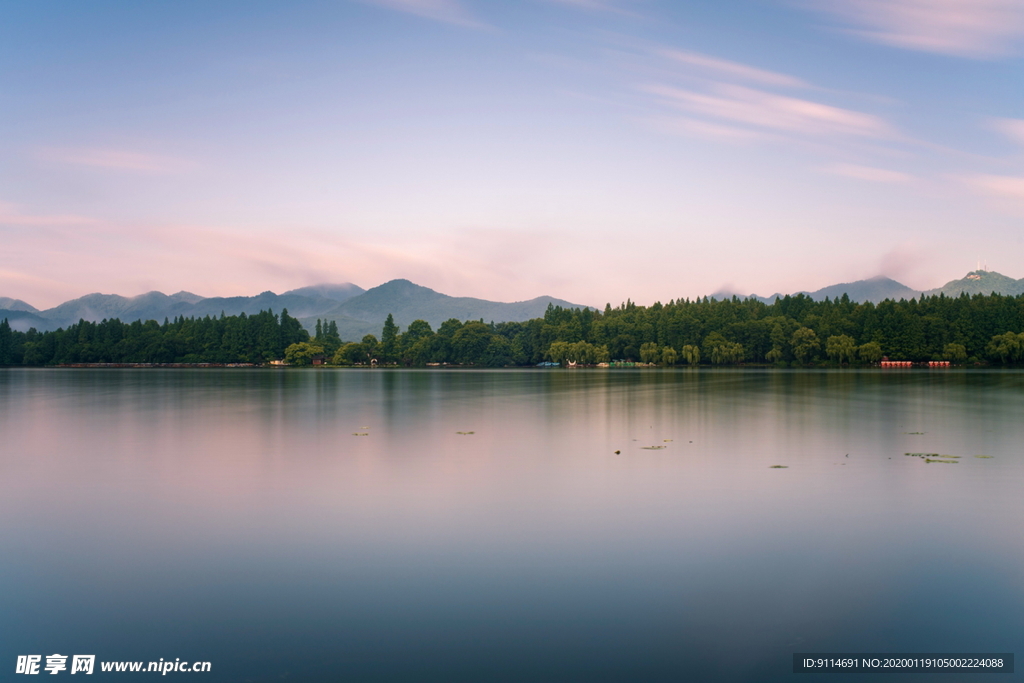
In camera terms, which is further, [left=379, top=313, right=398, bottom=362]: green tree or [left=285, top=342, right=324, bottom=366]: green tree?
[left=379, top=313, right=398, bottom=362]: green tree

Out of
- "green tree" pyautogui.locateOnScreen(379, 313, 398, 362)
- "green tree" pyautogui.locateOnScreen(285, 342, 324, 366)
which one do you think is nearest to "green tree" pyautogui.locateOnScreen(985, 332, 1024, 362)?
"green tree" pyautogui.locateOnScreen(379, 313, 398, 362)

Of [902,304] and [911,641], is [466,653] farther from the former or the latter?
[902,304]

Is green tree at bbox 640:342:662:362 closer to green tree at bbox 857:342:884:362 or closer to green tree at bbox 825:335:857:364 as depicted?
green tree at bbox 825:335:857:364

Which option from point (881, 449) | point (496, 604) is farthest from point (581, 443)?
point (496, 604)

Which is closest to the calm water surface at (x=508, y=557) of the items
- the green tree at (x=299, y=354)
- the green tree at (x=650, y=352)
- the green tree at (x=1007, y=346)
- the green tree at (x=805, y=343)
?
the green tree at (x=1007, y=346)

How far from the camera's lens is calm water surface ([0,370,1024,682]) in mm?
6637

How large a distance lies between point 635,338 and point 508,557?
163 m

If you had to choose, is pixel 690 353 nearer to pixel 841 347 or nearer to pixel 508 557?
pixel 841 347

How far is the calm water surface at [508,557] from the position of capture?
6.64 m

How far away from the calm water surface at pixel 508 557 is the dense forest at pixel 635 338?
5331 inches

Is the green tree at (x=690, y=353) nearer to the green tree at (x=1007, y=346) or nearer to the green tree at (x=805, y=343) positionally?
the green tree at (x=805, y=343)

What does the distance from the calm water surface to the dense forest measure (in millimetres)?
135409

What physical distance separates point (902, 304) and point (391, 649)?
162 metres

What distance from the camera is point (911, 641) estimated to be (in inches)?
268
